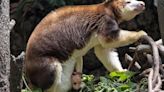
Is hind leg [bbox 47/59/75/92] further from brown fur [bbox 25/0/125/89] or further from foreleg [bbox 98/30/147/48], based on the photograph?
foreleg [bbox 98/30/147/48]

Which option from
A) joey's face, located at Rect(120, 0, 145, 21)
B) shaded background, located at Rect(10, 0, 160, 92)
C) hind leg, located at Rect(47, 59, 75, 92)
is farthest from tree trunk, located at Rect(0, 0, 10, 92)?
shaded background, located at Rect(10, 0, 160, 92)

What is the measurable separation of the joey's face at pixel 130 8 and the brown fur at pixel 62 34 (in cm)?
6

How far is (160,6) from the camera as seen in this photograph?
9.95 feet

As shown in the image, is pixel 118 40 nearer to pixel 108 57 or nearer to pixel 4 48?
pixel 108 57

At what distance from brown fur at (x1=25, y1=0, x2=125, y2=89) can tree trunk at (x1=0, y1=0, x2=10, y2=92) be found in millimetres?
885

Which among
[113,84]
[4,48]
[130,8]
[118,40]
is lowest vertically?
[118,40]

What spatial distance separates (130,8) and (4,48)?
5.78ft

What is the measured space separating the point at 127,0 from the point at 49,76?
112 cm

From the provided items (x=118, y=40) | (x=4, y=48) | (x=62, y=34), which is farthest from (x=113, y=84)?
(x=118, y=40)

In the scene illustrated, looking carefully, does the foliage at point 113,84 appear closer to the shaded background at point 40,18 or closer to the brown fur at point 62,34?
the brown fur at point 62,34

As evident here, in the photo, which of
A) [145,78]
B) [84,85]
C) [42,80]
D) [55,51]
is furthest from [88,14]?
[145,78]

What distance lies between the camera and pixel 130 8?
4.27 m

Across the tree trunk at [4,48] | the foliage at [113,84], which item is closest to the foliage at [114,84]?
the foliage at [113,84]

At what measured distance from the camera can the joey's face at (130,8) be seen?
164 inches
